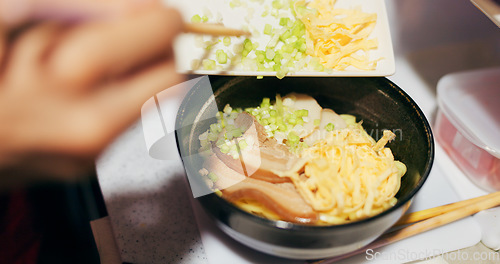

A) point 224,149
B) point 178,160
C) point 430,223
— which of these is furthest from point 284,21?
point 430,223

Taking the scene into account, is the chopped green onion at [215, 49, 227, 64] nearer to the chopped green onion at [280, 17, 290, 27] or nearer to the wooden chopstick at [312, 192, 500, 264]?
the chopped green onion at [280, 17, 290, 27]

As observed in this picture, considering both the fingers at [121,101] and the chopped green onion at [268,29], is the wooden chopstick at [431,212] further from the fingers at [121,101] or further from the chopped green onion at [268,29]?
the fingers at [121,101]

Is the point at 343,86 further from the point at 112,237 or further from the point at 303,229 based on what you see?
the point at 112,237

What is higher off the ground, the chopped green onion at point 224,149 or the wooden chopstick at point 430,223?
the chopped green onion at point 224,149

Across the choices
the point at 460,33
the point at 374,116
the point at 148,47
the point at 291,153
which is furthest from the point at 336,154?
the point at 460,33

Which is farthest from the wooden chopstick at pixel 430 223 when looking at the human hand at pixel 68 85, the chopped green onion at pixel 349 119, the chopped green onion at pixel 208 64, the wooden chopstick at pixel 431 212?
the human hand at pixel 68 85
